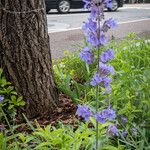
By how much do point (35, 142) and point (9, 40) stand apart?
104cm

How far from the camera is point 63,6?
59.3 ft

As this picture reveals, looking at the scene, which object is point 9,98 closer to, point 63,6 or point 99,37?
point 99,37

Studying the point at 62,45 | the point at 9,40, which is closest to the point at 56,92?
the point at 9,40

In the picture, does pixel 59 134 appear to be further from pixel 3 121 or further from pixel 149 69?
pixel 149 69

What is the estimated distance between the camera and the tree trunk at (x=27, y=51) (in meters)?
3.34

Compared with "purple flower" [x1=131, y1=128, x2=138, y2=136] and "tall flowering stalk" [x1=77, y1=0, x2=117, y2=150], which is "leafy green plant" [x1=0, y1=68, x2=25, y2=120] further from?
"tall flowering stalk" [x1=77, y1=0, x2=117, y2=150]

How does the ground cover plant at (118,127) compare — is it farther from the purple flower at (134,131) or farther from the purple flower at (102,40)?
the purple flower at (102,40)

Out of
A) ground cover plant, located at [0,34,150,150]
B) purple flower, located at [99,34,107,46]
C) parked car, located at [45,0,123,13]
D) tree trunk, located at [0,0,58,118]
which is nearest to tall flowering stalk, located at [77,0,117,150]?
purple flower, located at [99,34,107,46]

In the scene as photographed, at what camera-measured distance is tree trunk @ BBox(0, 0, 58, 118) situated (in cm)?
334

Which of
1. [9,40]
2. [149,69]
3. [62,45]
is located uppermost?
[9,40]

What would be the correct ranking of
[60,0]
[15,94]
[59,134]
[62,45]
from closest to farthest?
1. [59,134]
2. [15,94]
3. [62,45]
4. [60,0]

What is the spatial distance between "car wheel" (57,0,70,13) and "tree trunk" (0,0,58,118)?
48.1 feet

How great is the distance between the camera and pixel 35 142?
274cm

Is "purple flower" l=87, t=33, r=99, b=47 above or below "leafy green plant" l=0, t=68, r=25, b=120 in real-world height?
above
